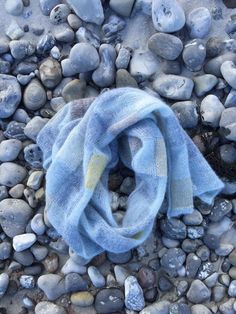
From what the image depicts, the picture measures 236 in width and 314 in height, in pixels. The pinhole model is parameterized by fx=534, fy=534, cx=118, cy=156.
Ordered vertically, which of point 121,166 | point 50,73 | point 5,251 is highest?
point 50,73

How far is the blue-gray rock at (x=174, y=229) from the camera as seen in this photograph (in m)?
1.59

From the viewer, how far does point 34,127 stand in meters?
1.68

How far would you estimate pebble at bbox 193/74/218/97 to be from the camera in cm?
168

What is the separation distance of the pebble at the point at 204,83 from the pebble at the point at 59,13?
1.59 feet

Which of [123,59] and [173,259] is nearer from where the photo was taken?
[173,259]

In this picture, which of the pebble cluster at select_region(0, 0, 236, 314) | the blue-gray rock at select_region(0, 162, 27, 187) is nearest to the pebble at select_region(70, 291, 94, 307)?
the pebble cluster at select_region(0, 0, 236, 314)

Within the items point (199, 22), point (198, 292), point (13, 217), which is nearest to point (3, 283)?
point (13, 217)

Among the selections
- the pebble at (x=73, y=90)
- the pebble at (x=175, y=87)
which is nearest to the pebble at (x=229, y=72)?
the pebble at (x=175, y=87)

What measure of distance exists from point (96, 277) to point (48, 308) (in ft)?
0.55

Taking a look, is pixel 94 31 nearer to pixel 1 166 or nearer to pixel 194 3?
pixel 194 3

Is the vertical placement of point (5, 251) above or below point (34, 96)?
below

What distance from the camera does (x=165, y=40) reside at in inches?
66.7

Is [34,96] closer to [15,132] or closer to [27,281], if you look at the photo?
[15,132]

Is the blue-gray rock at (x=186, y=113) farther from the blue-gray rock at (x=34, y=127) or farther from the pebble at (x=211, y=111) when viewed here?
the blue-gray rock at (x=34, y=127)
